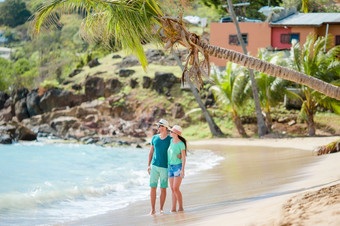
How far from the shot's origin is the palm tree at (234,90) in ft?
81.4

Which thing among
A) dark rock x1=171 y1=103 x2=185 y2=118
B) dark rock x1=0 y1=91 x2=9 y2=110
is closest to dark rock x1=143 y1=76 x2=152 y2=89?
dark rock x1=171 y1=103 x2=185 y2=118

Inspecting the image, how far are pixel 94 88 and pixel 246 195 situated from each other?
28.2 meters

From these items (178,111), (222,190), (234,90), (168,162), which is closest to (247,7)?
(178,111)

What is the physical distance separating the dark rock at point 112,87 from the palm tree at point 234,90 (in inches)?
429

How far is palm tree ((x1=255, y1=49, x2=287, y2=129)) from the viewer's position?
24047 millimetres

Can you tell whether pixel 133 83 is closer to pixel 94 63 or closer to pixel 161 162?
pixel 94 63

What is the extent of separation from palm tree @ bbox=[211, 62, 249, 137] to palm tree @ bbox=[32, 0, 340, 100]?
580 inches

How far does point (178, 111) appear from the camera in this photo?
29891 mm

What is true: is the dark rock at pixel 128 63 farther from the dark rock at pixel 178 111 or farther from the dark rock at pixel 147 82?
the dark rock at pixel 178 111

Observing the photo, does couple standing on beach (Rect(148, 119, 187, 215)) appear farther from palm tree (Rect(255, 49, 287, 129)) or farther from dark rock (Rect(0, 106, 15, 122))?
dark rock (Rect(0, 106, 15, 122))

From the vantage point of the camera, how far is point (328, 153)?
42.0 feet

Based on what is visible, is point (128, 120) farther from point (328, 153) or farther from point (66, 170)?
point (328, 153)

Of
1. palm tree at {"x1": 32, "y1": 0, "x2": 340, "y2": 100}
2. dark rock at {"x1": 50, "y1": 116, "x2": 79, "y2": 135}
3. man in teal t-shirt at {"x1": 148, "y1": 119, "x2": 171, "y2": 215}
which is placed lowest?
dark rock at {"x1": 50, "y1": 116, "x2": 79, "y2": 135}

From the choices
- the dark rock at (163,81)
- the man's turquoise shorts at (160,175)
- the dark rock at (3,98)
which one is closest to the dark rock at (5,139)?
the dark rock at (163,81)
